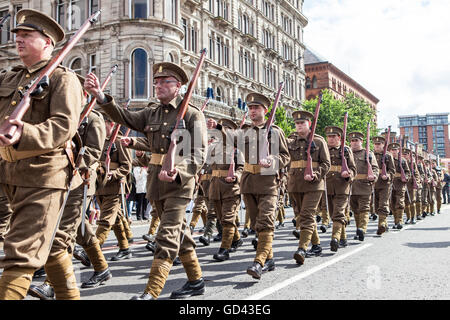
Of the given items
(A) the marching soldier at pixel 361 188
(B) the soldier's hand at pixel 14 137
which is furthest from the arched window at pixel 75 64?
(B) the soldier's hand at pixel 14 137

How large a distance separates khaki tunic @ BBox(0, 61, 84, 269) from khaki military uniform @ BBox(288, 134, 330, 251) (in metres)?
4.20

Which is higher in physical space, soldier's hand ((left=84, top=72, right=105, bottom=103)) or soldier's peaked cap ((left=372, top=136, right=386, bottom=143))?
soldier's peaked cap ((left=372, top=136, right=386, bottom=143))

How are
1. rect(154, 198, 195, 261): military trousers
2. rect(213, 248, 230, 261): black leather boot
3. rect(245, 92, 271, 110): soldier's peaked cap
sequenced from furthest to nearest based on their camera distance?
rect(213, 248, 230, 261): black leather boot, rect(245, 92, 271, 110): soldier's peaked cap, rect(154, 198, 195, 261): military trousers

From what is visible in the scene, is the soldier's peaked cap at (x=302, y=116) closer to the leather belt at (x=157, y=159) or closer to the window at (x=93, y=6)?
the leather belt at (x=157, y=159)

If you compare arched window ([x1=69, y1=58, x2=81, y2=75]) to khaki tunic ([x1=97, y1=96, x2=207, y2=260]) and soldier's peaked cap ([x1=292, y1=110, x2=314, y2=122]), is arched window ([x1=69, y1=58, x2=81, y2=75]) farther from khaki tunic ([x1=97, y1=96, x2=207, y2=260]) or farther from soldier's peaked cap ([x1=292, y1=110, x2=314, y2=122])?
khaki tunic ([x1=97, y1=96, x2=207, y2=260])

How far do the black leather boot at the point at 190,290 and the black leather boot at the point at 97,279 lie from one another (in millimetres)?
1099

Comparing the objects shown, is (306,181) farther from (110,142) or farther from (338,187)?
(110,142)

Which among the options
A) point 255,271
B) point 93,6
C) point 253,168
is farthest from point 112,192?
point 93,6

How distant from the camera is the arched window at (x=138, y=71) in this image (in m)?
27.2

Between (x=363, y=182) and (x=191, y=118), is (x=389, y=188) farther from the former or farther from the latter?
(x=191, y=118)

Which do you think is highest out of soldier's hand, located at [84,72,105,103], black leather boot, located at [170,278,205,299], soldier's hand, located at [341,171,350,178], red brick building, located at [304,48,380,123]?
red brick building, located at [304,48,380,123]

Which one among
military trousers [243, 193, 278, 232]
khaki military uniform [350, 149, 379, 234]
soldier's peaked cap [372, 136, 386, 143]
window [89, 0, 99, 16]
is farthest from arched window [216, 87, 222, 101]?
military trousers [243, 193, 278, 232]

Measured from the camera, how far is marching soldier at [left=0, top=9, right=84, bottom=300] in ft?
9.57

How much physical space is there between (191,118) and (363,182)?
604 centimetres
